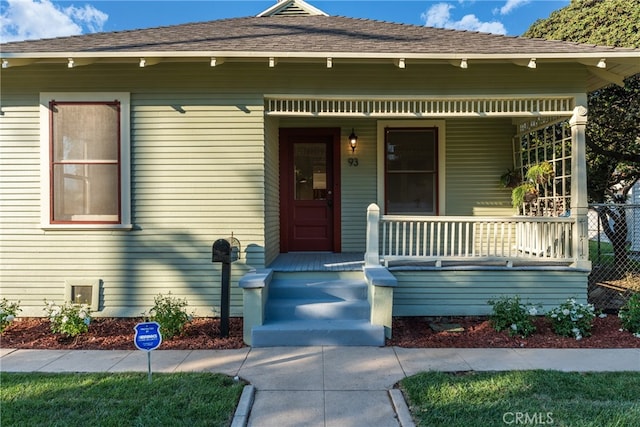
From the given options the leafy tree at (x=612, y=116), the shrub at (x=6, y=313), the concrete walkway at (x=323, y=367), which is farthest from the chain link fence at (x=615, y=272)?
the shrub at (x=6, y=313)

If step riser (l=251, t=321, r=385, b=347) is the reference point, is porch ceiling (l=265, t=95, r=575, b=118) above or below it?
above

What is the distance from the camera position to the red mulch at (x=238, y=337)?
4.26 meters

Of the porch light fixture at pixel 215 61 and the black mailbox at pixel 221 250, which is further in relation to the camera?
the porch light fixture at pixel 215 61

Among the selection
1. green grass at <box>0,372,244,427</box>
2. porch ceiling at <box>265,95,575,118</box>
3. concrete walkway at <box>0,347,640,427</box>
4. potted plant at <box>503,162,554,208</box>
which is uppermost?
porch ceiling at <box>265,95,575,118</box>

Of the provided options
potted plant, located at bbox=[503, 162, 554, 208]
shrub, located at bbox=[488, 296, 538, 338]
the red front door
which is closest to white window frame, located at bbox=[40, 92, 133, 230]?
the red front door

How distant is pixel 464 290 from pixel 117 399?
422 centimetres

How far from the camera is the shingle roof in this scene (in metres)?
4.85

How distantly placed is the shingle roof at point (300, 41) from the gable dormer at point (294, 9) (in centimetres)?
125

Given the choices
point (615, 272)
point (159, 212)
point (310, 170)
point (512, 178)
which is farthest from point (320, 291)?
point (615, 272)

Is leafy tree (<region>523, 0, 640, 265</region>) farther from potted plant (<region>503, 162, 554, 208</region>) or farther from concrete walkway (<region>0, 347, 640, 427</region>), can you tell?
concrete walkway (<region>0, 347, 640, 427</region>)

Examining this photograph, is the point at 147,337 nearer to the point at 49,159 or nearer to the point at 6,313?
the point at 6,313

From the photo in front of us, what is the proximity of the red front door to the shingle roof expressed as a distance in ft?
5.47

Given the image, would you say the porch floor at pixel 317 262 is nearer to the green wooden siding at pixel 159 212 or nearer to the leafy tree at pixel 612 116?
the green wooden siding at pixel 159 212

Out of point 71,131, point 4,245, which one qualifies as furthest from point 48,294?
point 71,131
